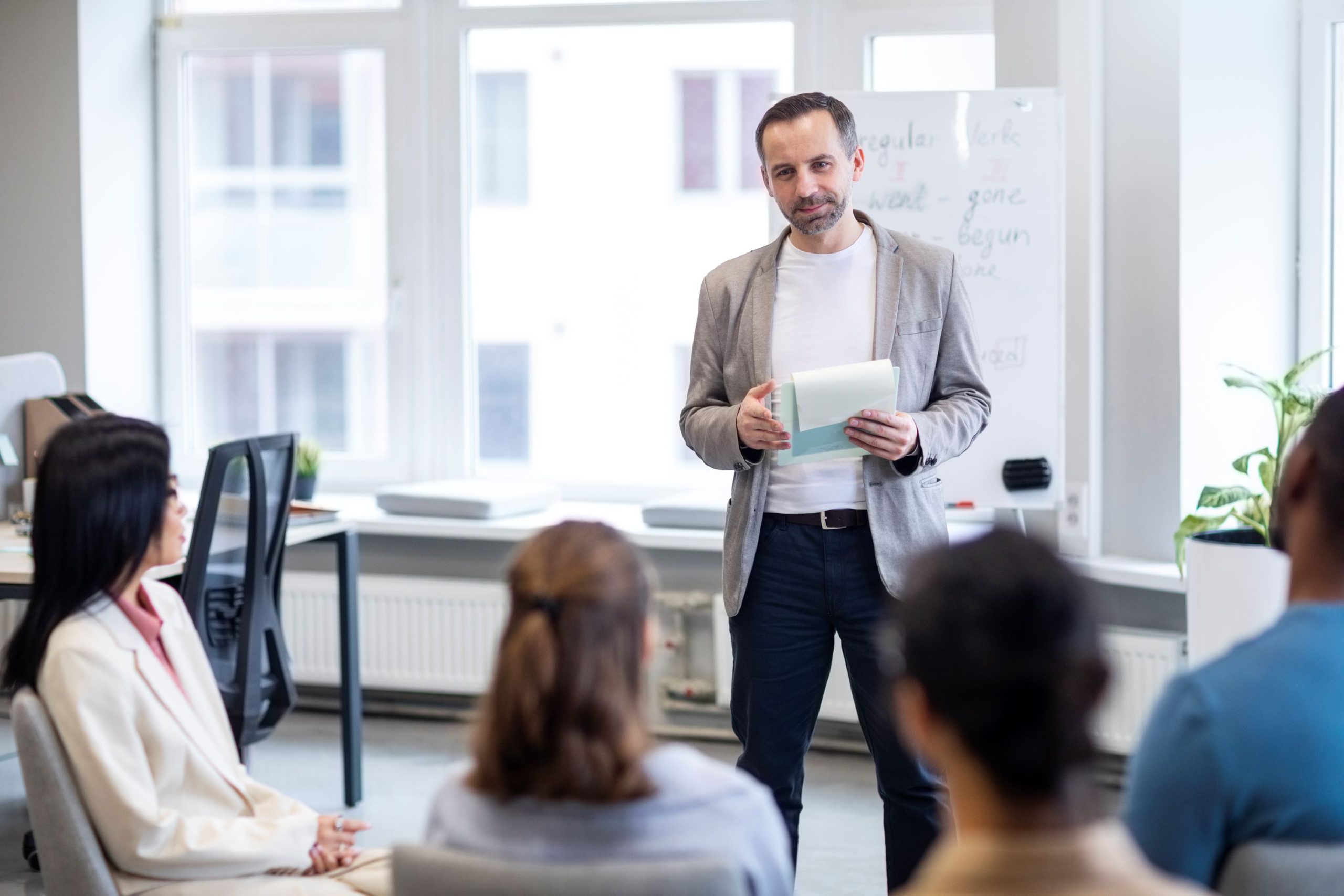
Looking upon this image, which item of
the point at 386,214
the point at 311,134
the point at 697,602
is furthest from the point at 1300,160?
the point at 311,134

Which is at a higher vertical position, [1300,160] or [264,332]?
Result: [1300,160]

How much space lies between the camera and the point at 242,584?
290 cm

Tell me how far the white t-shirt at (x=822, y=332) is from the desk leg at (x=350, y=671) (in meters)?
1.62

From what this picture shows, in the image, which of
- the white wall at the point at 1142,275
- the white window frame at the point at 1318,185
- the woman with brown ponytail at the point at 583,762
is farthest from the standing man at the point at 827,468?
the white window frame at the point at 1318,185

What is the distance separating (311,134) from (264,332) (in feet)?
2.29

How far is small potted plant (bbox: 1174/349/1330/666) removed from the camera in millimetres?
2785

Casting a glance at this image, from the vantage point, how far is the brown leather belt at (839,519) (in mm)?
2256

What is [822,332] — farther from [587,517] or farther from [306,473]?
[306,473]

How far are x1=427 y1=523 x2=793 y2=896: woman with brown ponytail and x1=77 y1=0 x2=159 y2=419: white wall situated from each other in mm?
3695

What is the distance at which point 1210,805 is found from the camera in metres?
1.10

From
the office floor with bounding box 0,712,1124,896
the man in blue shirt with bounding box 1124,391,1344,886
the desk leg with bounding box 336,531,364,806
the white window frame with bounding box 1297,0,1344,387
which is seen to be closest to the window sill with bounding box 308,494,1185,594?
the desk leg with bounding box 336,531,364,806

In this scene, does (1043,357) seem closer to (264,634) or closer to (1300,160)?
(1300,160)

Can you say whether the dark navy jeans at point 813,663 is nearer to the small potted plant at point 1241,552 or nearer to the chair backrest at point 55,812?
the small potted plant at point 1241,552

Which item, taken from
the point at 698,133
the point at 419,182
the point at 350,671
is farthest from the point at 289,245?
the point at 350,671
